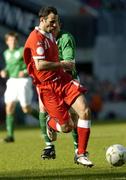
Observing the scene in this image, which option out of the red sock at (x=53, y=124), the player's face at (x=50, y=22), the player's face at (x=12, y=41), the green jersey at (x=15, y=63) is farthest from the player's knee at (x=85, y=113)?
the green jersey at (x=15, y=63)

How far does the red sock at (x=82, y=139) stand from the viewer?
10562 millimetres

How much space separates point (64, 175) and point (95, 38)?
29760mm

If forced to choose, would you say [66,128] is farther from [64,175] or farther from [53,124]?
[64,175]

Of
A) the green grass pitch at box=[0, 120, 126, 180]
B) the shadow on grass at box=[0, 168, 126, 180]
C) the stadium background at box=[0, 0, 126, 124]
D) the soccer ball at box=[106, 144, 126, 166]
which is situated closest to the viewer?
the shadow on grass at box=[0, 168, 126, 180]

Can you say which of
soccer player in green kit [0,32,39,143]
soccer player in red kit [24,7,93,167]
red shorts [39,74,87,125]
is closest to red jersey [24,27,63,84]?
soccer player in red kit [24,7,93,167]

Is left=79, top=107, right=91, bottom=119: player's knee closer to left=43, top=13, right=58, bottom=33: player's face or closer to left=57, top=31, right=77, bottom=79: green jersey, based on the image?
left=57, top=31, right=77, bottom=79: green jersey

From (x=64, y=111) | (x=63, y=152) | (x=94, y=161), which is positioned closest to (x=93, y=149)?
(x=63, y=152)

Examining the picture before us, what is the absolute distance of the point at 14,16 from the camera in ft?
99.9

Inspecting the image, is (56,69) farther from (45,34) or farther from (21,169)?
(21,169)

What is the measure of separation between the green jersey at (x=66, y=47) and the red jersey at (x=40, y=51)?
0.26m

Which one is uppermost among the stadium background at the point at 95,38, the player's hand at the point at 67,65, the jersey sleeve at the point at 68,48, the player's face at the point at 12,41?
the jersey sleeve at the point at 68,48

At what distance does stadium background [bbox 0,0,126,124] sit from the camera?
3045 centimetres

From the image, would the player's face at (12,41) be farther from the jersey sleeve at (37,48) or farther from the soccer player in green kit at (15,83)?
the jersey sleeve at (37,48)

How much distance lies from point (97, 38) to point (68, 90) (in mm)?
28430
